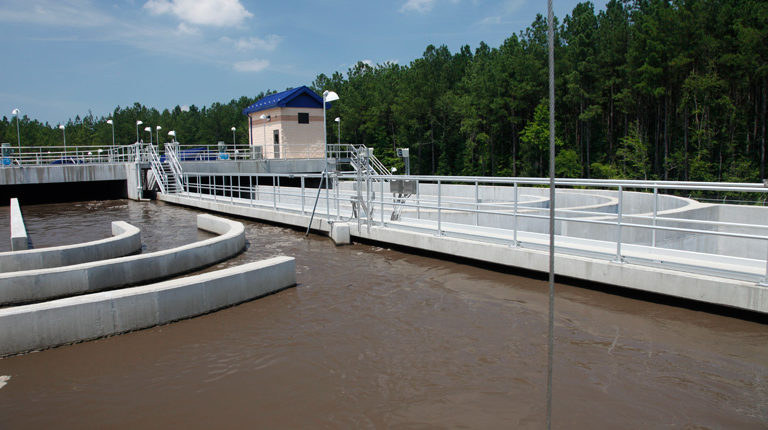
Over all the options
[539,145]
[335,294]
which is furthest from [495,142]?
[335,294]

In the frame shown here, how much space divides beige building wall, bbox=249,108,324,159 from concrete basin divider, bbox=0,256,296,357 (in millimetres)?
28081

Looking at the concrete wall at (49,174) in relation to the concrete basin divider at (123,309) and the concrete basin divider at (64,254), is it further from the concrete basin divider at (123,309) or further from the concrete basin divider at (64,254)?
the concrete basin divider at (123,309)

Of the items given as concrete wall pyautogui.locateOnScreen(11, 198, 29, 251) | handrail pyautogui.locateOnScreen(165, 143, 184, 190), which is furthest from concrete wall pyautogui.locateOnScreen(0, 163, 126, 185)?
concrete wall pyautogui.locateOnScreen(11, 198, 29, 251)

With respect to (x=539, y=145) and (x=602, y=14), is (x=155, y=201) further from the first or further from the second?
(x=602, y=14)

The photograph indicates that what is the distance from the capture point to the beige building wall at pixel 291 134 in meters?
36.1

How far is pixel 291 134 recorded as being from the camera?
36.5m

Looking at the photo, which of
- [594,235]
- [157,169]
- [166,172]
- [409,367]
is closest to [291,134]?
[157,169]

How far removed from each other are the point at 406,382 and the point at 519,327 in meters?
2.11

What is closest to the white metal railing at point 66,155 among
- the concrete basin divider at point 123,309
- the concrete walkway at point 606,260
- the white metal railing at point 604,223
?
the white metal railing at point 604,223

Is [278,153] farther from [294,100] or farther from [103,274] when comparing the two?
[103,274]

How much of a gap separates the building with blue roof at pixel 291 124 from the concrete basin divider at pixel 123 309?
28.1 m

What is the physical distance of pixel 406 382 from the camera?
16.7 ft

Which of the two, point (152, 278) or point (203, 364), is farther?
point (152, 278)

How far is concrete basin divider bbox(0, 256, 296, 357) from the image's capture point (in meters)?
5.86
